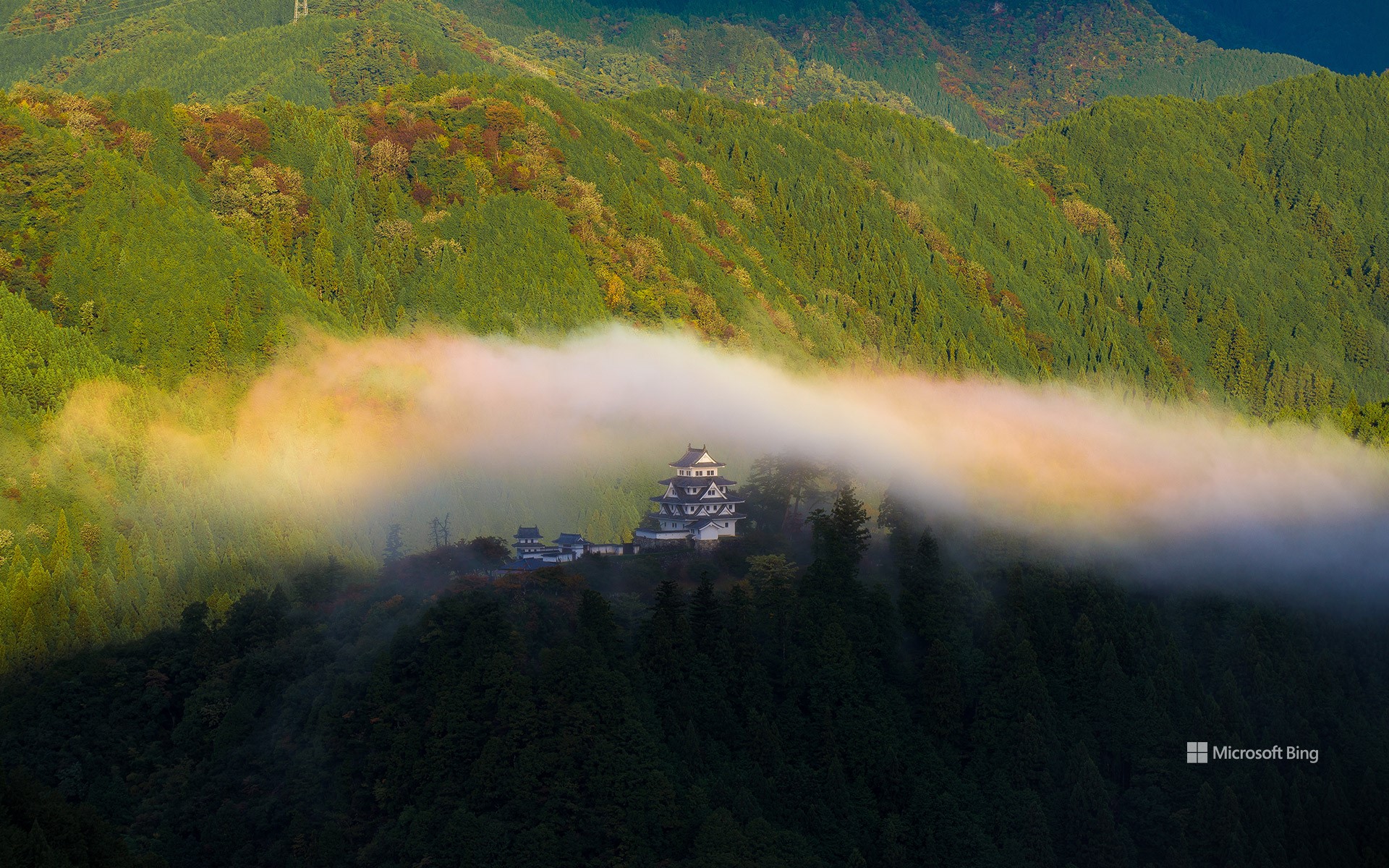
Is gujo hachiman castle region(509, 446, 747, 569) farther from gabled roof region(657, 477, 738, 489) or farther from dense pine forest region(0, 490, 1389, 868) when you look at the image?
dense pine forest region(0, 490, 1389, 868)

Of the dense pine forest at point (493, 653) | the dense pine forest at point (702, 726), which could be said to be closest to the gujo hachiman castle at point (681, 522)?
the dense pine forest at point (493, 653)

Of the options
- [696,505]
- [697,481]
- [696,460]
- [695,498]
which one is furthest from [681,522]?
[696,460]

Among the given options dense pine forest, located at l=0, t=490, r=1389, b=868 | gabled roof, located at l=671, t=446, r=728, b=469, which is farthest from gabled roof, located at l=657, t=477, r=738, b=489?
dense pine forest, located at l=0, t=490, r=1389, b=868

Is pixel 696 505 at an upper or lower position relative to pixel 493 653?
upper

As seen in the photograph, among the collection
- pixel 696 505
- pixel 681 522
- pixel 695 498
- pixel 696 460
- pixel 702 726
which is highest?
pixel 696 460

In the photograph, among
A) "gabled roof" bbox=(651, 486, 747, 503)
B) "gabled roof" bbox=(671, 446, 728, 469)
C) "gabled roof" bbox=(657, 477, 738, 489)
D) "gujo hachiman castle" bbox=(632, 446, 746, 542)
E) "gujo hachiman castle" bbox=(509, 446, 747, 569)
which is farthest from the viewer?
"gabled roof" bbox=(671, 446, 728, 469)

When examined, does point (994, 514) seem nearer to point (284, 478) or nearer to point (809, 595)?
point (809, 595)

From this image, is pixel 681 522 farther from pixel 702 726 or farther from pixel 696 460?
pixel 702 726
